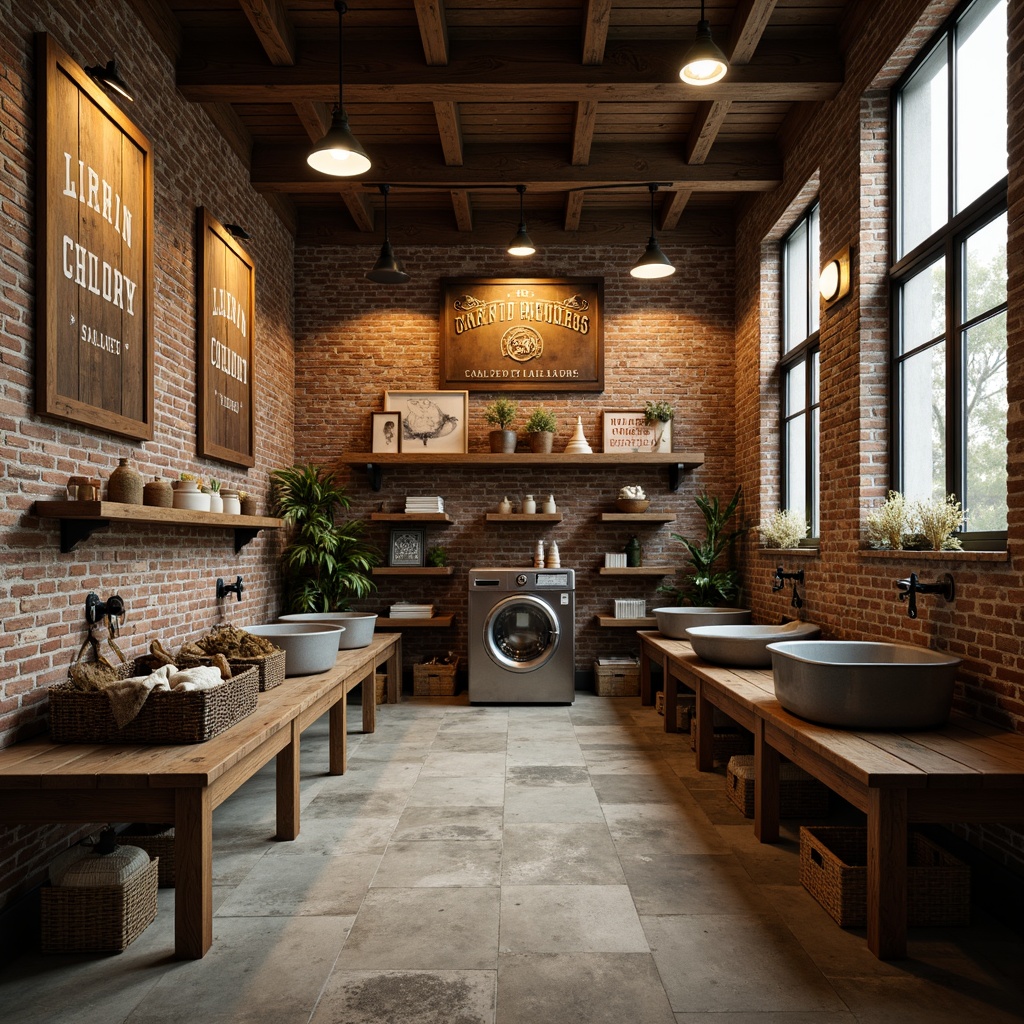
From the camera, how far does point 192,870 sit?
2.18m

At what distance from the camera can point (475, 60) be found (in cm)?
407

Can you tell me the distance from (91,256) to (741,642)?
341cm

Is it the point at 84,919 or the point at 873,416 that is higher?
the point at 873,416

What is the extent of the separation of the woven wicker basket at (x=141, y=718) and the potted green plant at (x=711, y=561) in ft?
14.0

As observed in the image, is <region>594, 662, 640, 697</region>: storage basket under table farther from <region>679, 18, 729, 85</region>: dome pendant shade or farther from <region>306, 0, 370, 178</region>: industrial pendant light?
<region>679, 18, 729, 85</region>: dome pendant shade

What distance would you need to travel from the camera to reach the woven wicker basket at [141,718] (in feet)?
8.03

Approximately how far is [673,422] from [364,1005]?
517 centimetres

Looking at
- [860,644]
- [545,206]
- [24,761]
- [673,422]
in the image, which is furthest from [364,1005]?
[545,206]

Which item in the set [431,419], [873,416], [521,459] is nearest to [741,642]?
[873,416]

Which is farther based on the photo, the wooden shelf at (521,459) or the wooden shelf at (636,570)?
the wooden shelf at (636,570)

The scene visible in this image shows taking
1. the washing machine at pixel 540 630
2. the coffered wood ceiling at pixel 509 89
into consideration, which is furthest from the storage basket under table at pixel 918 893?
the coffered wood ceiling at pixel 509 89

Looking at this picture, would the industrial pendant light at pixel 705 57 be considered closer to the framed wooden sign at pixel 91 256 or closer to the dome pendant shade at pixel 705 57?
the dome pendant shade at pixel 705 57

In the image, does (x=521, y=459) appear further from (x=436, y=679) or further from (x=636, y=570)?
(x=436, y=679)

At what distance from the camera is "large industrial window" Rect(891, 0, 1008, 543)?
2.98m
